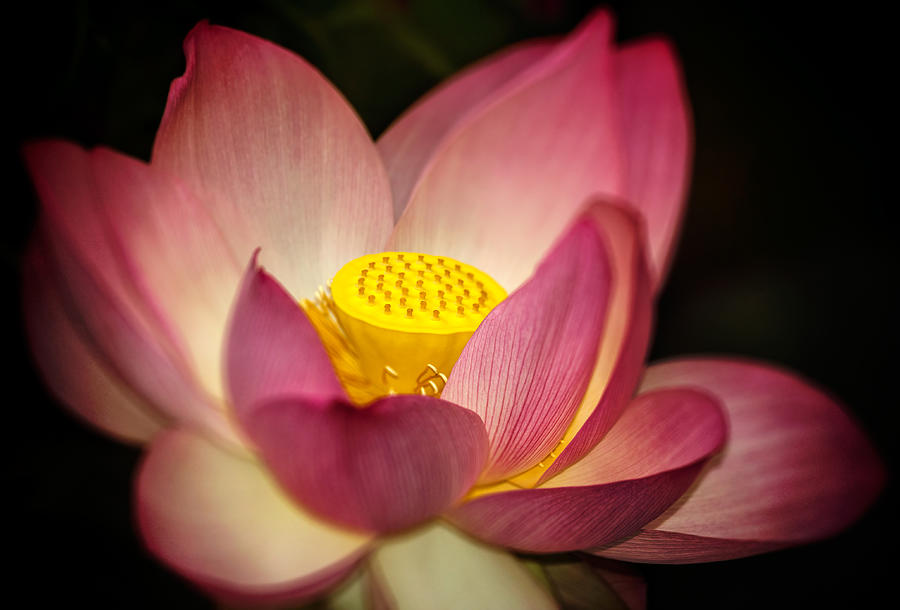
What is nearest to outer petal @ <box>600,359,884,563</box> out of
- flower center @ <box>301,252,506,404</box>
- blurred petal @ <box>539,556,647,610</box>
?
blurred petal @ <box>539,556,647,610</box>

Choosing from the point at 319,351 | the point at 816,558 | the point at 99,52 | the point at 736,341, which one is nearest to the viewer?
→ the point at 319,351

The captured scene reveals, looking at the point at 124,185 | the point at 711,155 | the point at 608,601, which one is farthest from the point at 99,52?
the point at 711,155

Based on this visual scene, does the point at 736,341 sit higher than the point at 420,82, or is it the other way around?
the point at 420,82

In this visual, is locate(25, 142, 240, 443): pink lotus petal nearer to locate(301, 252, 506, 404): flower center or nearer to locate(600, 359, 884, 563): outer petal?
locate(301, 252, 506, 404): flower center

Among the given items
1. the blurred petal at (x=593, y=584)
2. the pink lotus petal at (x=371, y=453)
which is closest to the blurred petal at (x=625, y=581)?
the blurred petal at (x=593, y=584)

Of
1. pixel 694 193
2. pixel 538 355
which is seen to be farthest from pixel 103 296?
pixel 694 193

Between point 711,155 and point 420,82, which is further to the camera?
point 711,155

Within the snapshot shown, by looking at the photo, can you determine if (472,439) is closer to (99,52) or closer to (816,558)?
(99,52)
